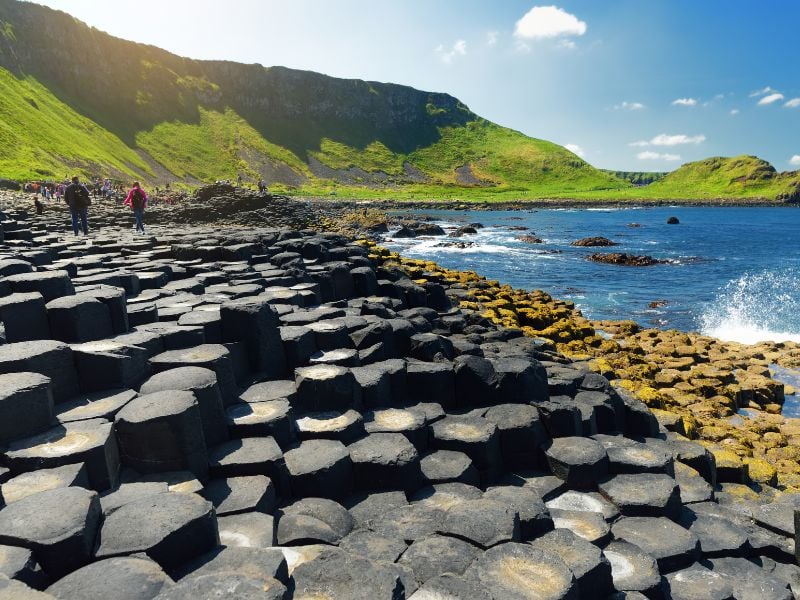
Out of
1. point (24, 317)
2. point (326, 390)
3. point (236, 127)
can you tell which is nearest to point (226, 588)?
point (326, 390)

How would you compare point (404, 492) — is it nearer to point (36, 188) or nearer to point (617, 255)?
point (617, 255)

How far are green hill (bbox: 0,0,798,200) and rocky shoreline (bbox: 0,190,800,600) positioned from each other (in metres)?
62.2

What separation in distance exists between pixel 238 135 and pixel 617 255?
115 meters

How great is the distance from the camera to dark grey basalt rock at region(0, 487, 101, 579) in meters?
3.07

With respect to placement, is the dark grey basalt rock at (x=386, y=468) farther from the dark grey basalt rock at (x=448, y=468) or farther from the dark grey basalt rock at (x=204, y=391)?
the dark grey basalt rock at (x=204, y=391)

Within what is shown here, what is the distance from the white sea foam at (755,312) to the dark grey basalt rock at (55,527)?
18.1 meters

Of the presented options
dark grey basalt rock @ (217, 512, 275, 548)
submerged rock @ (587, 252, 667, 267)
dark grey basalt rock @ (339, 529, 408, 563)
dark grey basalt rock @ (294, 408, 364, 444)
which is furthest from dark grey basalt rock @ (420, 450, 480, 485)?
submerged rock @ (587, 252, 667, 267)

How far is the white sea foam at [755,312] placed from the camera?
17.2 meters

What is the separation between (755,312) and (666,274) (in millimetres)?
8630

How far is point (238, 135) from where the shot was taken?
128375 mm

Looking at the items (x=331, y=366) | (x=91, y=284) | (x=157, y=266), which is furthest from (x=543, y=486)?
(x=157, y=266)

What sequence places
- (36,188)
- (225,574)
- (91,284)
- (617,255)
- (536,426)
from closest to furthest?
(225,574), (536,426), (91,284), (617,255), (36,188)

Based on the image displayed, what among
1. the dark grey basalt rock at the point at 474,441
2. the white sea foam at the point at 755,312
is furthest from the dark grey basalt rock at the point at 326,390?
the white sea foam at the point at 755,312

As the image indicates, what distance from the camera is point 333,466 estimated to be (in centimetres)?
478
